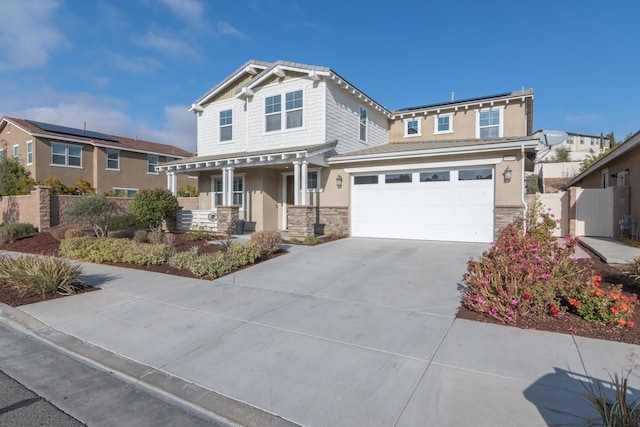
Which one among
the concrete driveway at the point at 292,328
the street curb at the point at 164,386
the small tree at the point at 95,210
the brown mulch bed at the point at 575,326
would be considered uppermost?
the small tree at the point at 95,210

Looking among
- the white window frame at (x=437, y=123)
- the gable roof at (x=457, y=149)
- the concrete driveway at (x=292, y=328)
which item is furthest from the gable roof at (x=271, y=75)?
the concrete driveway at (x=292, y=328)

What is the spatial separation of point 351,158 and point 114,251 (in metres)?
8.30

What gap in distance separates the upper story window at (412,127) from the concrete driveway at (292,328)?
423 inches

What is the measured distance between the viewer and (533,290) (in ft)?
15.9

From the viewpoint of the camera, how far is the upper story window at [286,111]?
14289mm

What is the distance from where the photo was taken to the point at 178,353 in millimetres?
4180

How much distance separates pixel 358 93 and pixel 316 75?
253 centimetres

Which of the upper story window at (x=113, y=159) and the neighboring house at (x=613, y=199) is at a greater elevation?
the upper story window at (x=113, y=159)

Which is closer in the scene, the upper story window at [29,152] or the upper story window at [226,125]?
the upper story window at [226,125]

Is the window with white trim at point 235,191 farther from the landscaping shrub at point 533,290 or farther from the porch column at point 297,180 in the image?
the landscaping shrub at point 533,290

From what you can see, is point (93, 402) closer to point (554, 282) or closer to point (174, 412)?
point (174, 412)

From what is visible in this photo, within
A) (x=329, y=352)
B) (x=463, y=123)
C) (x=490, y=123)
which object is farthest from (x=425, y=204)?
(x=329, y=352)

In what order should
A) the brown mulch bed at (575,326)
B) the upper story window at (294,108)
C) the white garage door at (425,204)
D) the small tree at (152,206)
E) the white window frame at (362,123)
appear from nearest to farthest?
the brown mulch bed at (575,326) → the white garage door at (425,204) → the small tree at (152,206) → the upper story window at (294,108) → the white window frame at (362,123)

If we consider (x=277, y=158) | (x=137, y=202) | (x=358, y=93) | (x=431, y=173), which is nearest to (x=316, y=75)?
(x=358, y=93)
